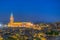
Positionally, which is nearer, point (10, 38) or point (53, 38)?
point (10, 38)

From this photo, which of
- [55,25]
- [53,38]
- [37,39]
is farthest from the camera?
[55,25]

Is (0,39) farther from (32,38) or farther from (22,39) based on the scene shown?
(32,38)

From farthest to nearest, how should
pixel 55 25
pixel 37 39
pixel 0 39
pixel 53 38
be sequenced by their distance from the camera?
1. pixel 55 25
2. pixel 53 38
3. pixel 37 39
4. pixel 0 39

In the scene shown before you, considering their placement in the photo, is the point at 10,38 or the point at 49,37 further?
the point at 49,37

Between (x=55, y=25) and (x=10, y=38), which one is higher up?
(x=55, y=25)

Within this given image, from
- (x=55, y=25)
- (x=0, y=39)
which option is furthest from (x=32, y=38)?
(x=55, y=25)

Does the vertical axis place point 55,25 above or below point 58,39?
above

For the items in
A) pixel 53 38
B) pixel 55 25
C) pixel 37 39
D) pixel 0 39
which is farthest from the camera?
pixel 55 25

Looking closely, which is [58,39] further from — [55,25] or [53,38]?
[55,25]

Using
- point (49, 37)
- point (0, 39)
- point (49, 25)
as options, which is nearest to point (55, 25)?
point (49, 25)
